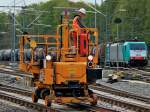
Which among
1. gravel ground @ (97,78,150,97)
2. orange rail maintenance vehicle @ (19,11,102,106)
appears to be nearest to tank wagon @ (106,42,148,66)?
gravel ground @ (97,78,150,97)

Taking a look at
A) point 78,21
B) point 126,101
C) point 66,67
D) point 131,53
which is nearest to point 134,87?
point 126,101

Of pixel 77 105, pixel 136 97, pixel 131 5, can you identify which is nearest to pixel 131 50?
pixel 136 97

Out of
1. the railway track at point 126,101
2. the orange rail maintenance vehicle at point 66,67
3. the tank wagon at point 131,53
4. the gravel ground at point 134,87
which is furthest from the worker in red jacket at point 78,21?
the tank wagon at point 131,53

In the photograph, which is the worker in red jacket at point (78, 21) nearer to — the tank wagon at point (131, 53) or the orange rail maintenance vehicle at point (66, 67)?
the orange rail maintenance vehicle at point (66, 67)

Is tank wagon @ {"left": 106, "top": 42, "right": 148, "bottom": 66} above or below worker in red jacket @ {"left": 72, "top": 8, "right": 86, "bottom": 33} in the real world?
below

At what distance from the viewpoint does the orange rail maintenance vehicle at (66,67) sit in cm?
1589

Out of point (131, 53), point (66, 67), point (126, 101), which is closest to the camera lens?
point (66, 67)

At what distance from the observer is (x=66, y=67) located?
15867mm

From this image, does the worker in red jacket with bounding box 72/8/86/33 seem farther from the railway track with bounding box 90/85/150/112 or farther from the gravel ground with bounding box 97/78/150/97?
the gravel ground with bounding box 97/78/150/97

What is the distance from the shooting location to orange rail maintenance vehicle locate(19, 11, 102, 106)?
15891mm

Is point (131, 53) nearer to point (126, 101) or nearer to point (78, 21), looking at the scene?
point (126, 101)

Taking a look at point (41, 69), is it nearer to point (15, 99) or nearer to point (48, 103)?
point (48, 103)

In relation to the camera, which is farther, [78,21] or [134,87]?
[134,87]

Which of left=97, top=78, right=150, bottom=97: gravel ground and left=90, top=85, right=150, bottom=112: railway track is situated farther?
left=97, top=78, right=150, bottom=97: gravel ground
